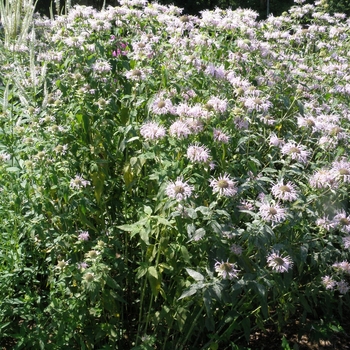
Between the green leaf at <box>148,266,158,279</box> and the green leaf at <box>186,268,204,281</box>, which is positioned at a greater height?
the green leaf at <box>186,268,204,281</box>

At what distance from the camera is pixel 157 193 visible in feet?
8.20

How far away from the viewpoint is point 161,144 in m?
2.45

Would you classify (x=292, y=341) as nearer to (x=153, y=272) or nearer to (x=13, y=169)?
(x=153, y=272)

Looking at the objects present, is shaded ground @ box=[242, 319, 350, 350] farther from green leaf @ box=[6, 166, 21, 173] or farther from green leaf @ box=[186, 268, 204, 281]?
green leaf @ box=[6, 166, 21, 173]

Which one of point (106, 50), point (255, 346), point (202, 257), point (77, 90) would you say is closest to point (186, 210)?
point (202, 257)

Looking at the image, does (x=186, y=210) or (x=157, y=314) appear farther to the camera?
(x=157, y=314)

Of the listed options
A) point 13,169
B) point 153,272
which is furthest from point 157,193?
point 13,169

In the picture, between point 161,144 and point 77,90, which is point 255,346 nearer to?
point 161,144

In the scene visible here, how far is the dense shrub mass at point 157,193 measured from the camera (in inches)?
89.4

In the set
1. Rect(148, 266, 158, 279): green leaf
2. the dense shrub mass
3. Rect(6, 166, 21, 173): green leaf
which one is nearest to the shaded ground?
the dense shrub mass

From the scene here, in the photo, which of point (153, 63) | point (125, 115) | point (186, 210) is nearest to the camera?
point (186, 210)

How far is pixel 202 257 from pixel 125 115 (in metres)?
0.88

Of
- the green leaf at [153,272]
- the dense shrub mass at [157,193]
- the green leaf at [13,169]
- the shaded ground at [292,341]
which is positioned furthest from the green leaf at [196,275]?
the shaded ground at [292,341]

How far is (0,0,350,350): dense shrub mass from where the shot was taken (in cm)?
227
